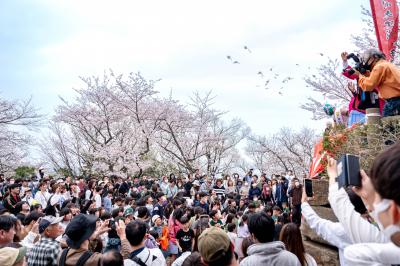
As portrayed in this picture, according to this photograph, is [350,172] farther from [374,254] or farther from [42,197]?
[42,197]

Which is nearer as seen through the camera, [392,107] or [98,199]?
[392,107]

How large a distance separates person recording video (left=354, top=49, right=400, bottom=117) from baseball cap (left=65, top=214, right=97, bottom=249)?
11.8 ft

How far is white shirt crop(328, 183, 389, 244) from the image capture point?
1872 millimetres

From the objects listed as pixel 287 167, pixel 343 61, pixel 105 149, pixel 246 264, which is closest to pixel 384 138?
pixel 343 61

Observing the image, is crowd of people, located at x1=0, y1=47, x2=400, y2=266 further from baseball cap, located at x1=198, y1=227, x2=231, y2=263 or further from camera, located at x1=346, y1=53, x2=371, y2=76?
camera, located at x1=346, y1=53, x2=371, y2=76

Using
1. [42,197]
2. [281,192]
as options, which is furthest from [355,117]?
[42,197]

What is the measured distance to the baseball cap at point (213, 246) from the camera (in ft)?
8.25

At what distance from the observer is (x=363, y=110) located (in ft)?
19.9

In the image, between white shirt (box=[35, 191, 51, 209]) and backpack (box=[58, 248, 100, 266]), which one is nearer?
backpack (box=[58, 248, 100, 266])

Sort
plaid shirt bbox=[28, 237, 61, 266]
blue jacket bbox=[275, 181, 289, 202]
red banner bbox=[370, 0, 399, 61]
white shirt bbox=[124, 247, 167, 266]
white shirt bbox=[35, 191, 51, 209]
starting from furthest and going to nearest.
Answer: blue jacket bbox=[275, 181, 289, 202], white shirt bbox=[35, 191, 51, 209], red banner bbox=[370, 0, 399, 61], white shirt bbox=[124, 247, 167, 266], plaid shirt bbox=[28, 237, 61, 266]

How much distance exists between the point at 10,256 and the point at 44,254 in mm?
275

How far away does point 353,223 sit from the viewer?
6.32 feet

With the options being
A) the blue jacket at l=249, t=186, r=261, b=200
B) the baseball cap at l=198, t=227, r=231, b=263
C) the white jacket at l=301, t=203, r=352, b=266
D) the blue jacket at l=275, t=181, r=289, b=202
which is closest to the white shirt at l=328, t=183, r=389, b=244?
the white jacket at l=301, t=203, r=352, b=266

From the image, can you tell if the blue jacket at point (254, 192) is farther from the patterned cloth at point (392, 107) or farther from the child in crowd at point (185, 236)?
the patterned cloth at point (392, 107)
